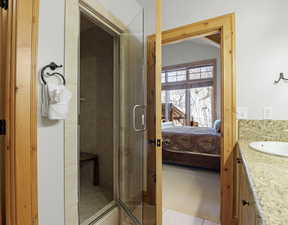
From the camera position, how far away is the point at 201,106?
6363 millimetres

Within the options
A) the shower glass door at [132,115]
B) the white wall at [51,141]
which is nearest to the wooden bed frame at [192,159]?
the shower glass door at [132,115]

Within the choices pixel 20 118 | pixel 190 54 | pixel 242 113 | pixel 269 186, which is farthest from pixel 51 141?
pixel 190 54

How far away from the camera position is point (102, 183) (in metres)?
2.63

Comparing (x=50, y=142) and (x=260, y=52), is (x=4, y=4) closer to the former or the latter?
(x=50, y=142)

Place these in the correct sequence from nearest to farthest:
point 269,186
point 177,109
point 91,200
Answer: point 269,186 < point 91,200 < point 177,109

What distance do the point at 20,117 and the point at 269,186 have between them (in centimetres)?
128

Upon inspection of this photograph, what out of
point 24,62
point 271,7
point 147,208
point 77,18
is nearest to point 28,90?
point 24,62

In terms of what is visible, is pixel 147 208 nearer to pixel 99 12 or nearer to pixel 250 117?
pixel 250 117

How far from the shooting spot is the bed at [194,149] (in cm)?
324

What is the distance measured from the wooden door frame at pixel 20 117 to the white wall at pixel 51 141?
0.06 m

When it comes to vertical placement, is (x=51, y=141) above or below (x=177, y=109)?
below

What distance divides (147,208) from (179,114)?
516cm

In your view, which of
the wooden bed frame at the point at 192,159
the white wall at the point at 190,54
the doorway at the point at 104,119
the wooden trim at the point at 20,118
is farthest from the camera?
the white wall at the point at 190,54

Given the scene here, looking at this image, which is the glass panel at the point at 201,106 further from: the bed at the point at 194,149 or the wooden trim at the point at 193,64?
the bed at the point at 194,149
